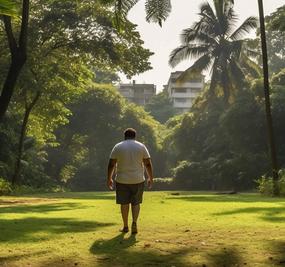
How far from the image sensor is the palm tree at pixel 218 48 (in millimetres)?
48625

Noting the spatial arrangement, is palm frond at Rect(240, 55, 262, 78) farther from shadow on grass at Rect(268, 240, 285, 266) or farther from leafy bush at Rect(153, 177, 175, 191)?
shadow on grass at Rect(268, 240, 285, 266)

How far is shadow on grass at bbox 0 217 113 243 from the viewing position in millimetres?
9281

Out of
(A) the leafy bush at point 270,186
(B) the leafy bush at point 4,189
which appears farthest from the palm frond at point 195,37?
(B) the leafy bush at point 4,189

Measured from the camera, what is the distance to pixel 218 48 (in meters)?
49.4

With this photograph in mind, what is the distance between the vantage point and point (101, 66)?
3275cm

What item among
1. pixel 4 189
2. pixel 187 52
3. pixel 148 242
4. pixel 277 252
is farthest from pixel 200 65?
pixel 277 252

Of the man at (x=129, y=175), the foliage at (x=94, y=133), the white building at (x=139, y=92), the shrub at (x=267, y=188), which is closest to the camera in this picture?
the man at (x=129, y=175)

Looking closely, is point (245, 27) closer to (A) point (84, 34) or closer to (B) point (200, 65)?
(B) point (200, 65)

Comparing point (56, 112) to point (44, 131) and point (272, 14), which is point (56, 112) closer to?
point (44, 131)

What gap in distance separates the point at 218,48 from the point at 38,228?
4093 cm

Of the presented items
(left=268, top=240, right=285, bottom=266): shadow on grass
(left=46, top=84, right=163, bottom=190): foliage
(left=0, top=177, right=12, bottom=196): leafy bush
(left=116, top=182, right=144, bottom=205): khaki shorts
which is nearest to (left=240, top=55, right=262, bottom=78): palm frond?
(left=46, top=84, right=163, bottom=190): foliage

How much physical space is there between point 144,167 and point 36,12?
77.3 ft

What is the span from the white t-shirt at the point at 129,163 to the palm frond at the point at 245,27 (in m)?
41.4

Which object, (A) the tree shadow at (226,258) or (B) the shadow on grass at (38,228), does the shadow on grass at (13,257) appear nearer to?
(B) the shadow on grass at (38,228)
